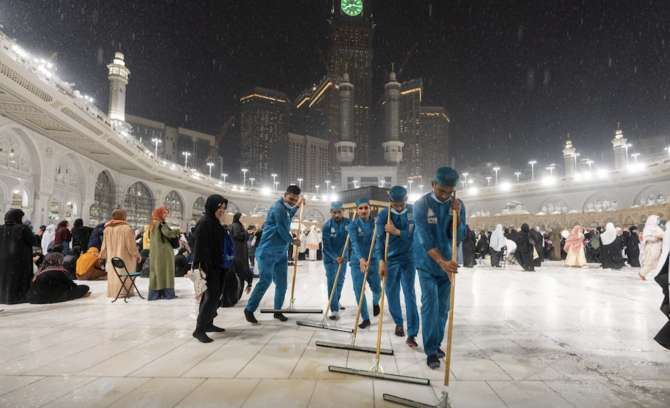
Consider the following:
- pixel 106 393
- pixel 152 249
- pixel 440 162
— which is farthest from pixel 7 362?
pixel 440 162

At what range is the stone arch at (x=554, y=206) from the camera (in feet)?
130

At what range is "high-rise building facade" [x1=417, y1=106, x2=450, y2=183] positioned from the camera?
111 m

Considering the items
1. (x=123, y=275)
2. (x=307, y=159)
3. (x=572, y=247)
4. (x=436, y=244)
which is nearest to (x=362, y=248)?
(x=436, y=244)

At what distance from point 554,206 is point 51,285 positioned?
1857 inches

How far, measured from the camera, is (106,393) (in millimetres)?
2254

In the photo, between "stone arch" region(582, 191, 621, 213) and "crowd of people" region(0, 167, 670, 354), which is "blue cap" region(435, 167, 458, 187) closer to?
"crowd of people" region(0, 167, 670, 354)

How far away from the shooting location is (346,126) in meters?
89.3

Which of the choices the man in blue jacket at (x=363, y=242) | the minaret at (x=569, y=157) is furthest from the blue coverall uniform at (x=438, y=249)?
the minaret at (x=569, y=157)

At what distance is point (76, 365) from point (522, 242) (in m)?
12.2

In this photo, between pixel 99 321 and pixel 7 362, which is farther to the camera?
pixel 99 321

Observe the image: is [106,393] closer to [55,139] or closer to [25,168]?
[25,168]

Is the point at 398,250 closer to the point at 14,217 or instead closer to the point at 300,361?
the point at 300,361

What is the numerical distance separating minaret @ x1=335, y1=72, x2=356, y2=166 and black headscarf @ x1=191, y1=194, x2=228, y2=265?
7975cm

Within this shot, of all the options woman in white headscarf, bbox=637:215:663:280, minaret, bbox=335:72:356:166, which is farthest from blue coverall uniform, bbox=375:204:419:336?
minaret, bbox=335:72:356:166
